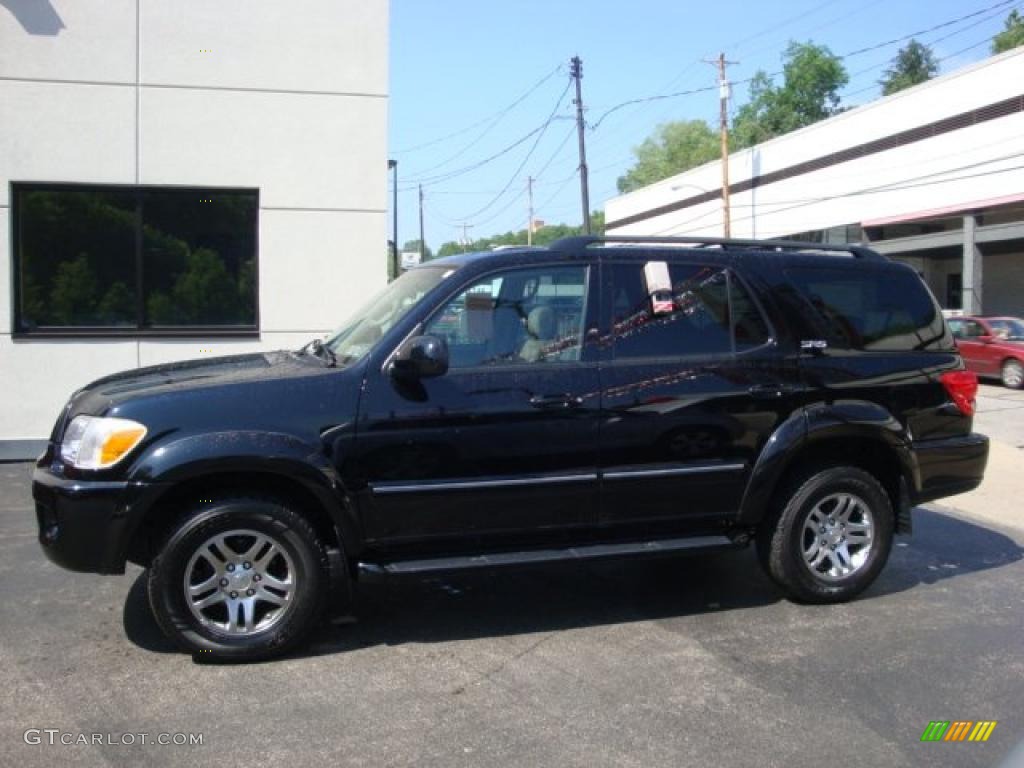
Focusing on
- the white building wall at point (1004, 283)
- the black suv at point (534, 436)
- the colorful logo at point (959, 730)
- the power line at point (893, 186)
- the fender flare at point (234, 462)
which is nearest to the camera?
the colorful logo at point (959, 730)

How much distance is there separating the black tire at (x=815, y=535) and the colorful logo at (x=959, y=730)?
1.41m

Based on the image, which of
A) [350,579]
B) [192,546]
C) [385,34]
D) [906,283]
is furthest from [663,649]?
[385,34]

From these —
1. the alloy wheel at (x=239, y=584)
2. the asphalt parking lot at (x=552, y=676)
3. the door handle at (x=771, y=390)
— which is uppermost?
the door handle at (x=771, y=390)

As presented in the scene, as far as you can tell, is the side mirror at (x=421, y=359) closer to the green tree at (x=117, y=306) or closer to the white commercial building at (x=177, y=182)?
the white commercial building at (x=177, y=182)

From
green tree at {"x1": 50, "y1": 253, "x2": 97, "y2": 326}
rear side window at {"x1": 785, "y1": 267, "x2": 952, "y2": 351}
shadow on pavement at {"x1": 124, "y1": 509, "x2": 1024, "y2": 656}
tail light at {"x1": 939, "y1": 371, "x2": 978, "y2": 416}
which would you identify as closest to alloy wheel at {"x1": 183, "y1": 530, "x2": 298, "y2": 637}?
shadow on pavement at {"x1": 124, "y1": 509, "x2": 1024, "y2": 656}

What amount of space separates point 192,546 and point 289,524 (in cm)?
44

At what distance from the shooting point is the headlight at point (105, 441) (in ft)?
13.6

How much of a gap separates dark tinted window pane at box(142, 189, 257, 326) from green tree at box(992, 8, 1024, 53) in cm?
7061

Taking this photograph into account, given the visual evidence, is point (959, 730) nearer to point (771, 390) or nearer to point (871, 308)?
point (771, 390)

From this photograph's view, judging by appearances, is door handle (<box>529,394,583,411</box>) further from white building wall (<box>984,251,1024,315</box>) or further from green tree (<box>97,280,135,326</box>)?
white building wall (<box>984,251,1024,315</box>)

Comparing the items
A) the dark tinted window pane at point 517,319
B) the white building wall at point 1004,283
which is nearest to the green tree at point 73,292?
the dark tinted window pane at point 517,319

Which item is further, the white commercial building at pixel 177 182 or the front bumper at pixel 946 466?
the white commercial building at pixel 177 182

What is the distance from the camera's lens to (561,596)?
17.6 feet

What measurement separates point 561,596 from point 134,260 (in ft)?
20.1
